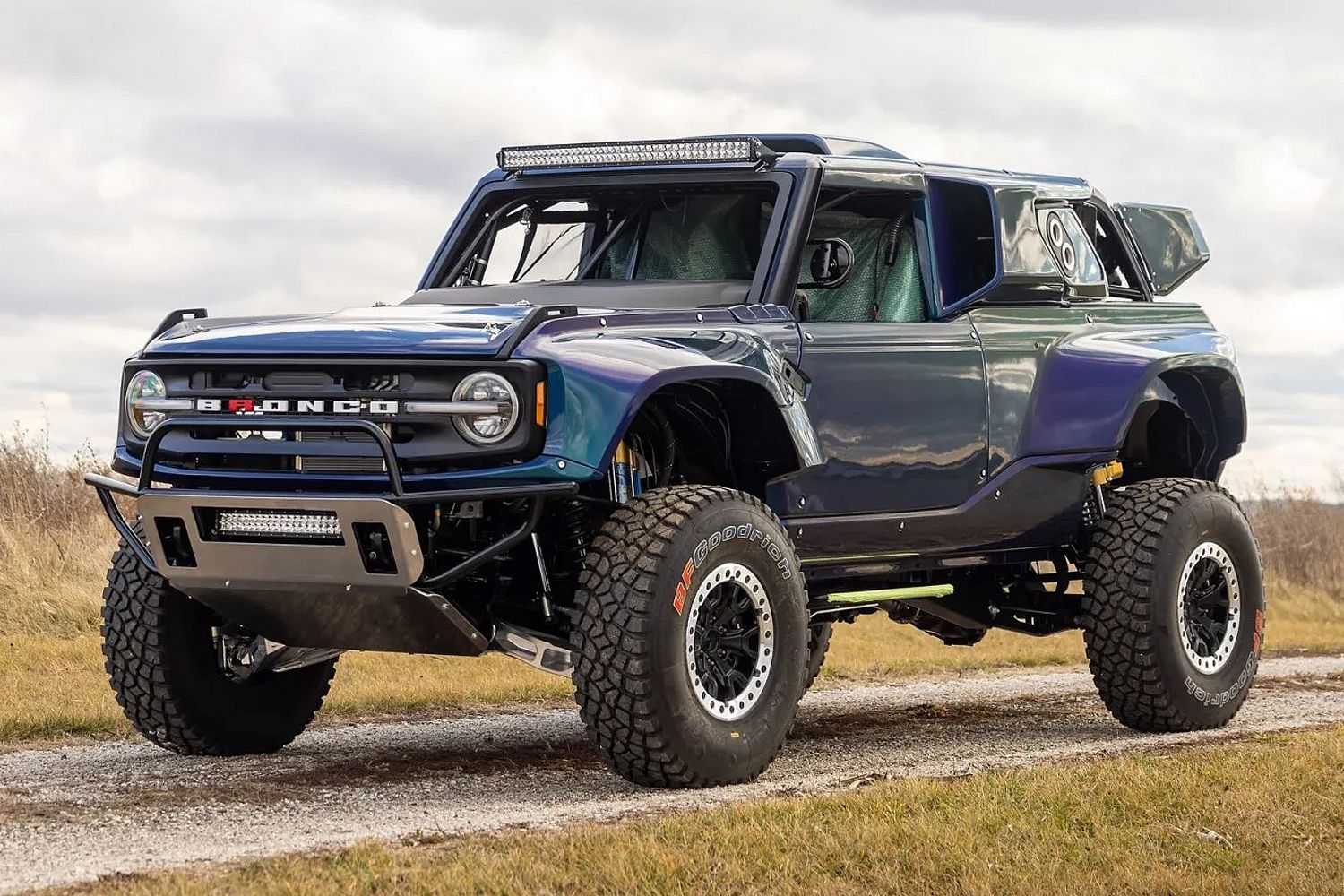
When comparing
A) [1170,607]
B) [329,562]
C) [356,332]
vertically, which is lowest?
[1170,607]

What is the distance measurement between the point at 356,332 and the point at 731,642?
5.77 ft

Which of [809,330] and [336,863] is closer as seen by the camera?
[336,863]

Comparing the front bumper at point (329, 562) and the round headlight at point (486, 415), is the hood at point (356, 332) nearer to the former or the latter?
the round headlight at point (486, 415)

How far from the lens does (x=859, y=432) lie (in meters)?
8.32

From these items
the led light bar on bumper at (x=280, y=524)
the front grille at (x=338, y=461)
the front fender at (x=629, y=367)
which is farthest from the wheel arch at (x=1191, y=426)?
the led light bar on bumper at (x=280, y=524)

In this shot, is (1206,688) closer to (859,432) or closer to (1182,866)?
(859,432)

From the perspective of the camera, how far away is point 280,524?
7.02 metres

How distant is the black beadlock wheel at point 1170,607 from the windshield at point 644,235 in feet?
7.88

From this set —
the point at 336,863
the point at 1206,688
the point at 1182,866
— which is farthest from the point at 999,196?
the point at 336,863

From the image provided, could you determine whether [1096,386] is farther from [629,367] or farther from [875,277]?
[629,367]

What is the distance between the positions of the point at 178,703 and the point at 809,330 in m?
2.91

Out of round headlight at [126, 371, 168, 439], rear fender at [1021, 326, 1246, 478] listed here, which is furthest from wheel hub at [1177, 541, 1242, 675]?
round headlight at [126, 371, 168, 439]

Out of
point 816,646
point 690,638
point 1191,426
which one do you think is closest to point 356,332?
point 690,638

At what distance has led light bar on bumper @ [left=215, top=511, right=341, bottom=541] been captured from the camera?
22.7ft
